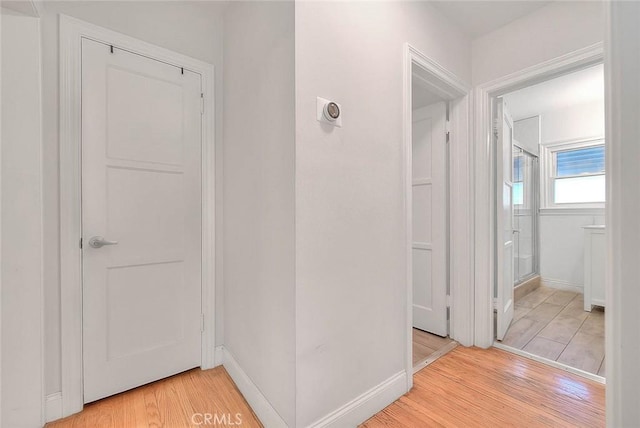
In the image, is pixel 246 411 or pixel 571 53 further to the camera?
pixel 571 53

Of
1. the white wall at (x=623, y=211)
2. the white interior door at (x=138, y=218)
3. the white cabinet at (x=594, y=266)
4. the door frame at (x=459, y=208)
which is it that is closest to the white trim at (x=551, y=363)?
the door frame at (x=459, y=208)

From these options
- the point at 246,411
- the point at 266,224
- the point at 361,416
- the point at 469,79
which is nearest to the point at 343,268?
the point at 266,224

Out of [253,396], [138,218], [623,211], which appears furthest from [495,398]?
[138,218]

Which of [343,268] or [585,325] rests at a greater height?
[343,268]

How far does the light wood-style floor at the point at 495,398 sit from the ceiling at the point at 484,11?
8.23 ft

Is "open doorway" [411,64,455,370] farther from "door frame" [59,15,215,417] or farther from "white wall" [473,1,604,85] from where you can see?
"door frame" [59,15,215,417]

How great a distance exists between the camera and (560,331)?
97.0 inches

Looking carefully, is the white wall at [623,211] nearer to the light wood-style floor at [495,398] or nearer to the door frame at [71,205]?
the light wood-style floor at [495,398]

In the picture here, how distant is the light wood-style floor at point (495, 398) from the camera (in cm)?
141

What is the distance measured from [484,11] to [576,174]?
10.1 feet

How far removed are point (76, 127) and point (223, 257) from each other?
1.11 metres

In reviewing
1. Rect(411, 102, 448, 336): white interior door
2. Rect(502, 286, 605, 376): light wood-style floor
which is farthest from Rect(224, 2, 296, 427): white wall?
Rect(502, 286, 605, 376): light wood-style floor

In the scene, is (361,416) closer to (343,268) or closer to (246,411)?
(246,411)

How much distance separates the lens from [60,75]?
56.4 inches
